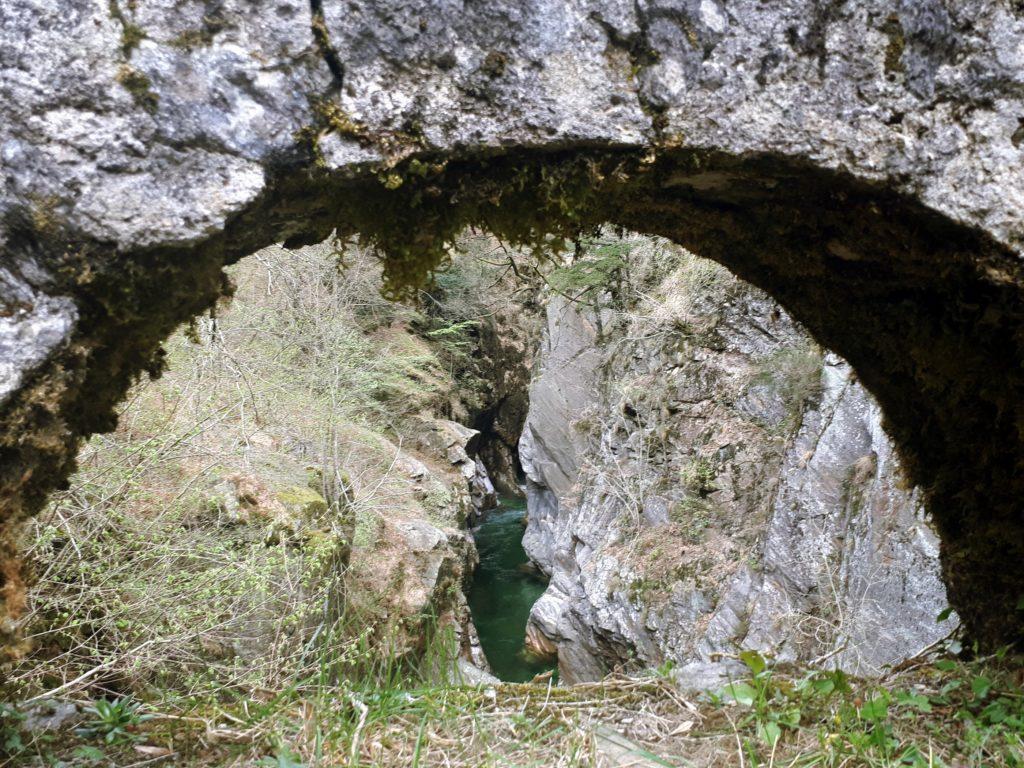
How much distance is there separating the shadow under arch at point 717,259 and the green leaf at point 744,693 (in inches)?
39.7

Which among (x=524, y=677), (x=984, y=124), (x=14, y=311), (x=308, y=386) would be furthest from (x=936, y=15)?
(x=524, y=677)

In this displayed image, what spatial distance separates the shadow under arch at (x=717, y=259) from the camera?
5.08 feet

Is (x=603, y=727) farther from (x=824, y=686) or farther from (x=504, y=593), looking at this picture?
(x=504, y=593)

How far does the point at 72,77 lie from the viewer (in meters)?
1.42

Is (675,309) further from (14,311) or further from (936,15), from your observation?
(14,311)

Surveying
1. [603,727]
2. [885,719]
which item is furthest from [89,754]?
[885,719]

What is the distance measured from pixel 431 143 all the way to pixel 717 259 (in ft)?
4.22

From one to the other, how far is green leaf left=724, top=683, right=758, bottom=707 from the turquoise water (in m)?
7.91

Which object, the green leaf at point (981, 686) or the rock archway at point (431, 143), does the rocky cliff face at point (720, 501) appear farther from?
the rock archway at point (431, 143)

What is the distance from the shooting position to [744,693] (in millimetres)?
2197

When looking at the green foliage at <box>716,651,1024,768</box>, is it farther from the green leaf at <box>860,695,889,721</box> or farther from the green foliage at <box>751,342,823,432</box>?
the green foliage at <box>751,342,823,432</box>

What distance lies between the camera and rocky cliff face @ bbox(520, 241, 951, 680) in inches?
201

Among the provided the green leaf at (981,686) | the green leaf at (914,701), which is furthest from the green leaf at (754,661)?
the green leaf at (981,686)

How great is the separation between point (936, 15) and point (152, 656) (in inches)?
177
